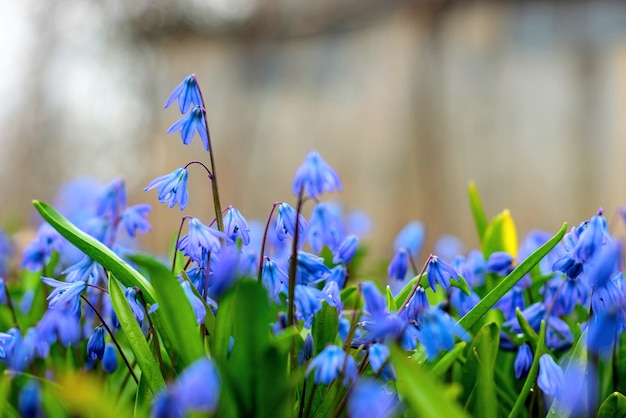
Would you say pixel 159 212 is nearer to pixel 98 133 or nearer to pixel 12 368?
pixel 98 133

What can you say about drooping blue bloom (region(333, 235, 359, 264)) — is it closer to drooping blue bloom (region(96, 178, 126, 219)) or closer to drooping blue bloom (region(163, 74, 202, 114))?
drooping blue bloom (region(163, 74, 202, 114))

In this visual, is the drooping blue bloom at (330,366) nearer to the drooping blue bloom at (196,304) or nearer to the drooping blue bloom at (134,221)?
the drooping blue bloom at (196,304)

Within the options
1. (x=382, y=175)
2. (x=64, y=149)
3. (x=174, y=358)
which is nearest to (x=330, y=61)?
(x=382, y=175)

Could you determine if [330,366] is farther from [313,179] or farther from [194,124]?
[194,124]

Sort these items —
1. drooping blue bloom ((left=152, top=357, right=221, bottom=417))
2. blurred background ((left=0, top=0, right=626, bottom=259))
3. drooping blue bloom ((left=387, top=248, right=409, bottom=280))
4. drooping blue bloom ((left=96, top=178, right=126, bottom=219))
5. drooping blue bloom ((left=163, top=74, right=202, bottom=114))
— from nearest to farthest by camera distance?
1. drooping blue bloom ((left=152, top=357, right=221, bottom=417))
2. drooping blue bloom ((left=163, top=74, right=202, bottom=114))
3. drooping blue bloom ((left=387, top=248, right=409, bottom=280))
4. drooping blue bloom ((left=96, top=178, right=126, bottom=219))
5. blurred background ((left=0, top=0, right=626, bottom=259))

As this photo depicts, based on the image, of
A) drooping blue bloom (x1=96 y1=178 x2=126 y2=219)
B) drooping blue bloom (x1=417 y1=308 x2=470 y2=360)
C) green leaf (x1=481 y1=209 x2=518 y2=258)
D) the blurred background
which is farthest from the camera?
the blurred background

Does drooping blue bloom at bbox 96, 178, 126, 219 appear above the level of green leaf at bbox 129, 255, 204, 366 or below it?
above

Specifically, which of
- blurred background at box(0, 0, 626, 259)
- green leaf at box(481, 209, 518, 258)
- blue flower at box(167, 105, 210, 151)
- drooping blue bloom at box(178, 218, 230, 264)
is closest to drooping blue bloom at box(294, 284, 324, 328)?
drooping blue bloom at box(178, 218, 230, 264)
